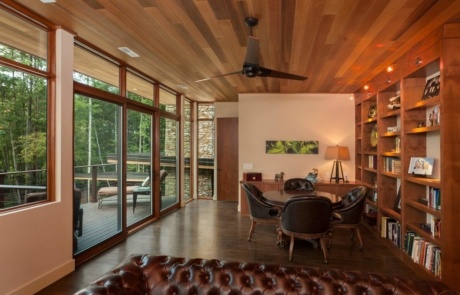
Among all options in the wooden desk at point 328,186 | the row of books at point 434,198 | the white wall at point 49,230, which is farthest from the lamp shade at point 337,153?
the white wall at point 49,230

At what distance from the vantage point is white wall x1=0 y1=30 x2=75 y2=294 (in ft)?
8.55

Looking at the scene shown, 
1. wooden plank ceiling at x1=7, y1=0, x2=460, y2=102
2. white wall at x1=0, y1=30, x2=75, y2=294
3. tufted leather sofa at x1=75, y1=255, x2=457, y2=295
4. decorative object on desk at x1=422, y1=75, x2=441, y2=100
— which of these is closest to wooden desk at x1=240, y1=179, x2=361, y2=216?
wooden plank ceiling at x1=7, y1=0, x2=460, y2=102

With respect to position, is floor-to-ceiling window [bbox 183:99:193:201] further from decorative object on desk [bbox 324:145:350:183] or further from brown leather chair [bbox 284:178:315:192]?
decorative object on desk [bbox 324:145:350:183]

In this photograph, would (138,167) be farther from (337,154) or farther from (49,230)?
(337,154)

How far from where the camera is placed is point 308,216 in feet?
11.9

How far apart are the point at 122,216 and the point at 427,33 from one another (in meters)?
5.05

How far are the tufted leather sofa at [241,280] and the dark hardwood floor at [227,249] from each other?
1684 mm

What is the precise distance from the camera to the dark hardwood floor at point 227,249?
3510 mm

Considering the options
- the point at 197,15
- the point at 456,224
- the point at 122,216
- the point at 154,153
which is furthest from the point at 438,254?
the point at 154,153

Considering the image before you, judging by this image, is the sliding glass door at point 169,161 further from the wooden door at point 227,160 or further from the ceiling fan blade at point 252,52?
the ceiling fan blade at point 252,52

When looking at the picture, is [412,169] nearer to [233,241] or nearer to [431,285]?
[431,285]

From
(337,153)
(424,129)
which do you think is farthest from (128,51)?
(337,153)

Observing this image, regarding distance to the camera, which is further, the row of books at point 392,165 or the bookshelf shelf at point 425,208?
the row of books at point 392,165

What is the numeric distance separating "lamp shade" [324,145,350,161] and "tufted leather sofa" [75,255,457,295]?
4.37 m
